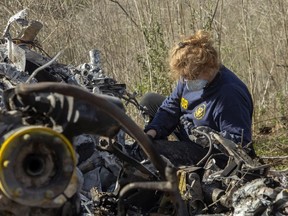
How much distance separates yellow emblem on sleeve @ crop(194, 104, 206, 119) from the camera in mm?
4031

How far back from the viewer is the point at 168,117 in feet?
14.3

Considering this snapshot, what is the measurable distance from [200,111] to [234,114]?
25 cm

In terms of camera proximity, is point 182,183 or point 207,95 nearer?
point 182,183

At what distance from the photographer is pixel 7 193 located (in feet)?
6.15

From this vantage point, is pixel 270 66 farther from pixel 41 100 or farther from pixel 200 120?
pixel 41 100

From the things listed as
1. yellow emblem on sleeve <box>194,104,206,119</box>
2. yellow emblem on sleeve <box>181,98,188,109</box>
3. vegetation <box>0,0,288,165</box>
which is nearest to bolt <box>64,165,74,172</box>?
yellow emblem on sleeve <box>194,104,206,119</box>

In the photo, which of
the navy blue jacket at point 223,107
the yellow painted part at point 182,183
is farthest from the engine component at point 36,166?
the navy blue jacket at point 223,107

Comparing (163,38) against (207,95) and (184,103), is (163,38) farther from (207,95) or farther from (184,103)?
(207,95)

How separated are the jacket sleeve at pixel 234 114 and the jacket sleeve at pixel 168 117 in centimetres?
47

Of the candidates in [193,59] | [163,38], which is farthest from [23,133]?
[163,38]

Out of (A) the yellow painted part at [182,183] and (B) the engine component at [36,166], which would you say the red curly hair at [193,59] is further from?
(B) the engine component at [36,166]

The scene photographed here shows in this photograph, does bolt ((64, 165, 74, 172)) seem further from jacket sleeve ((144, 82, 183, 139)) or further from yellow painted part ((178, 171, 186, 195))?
jacket sleeve ((144, 82, 183, 139))

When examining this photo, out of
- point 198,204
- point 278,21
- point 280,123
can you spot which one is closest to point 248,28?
point 278,21

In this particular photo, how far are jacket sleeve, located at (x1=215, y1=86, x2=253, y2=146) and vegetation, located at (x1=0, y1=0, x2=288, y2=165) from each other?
2262mm
